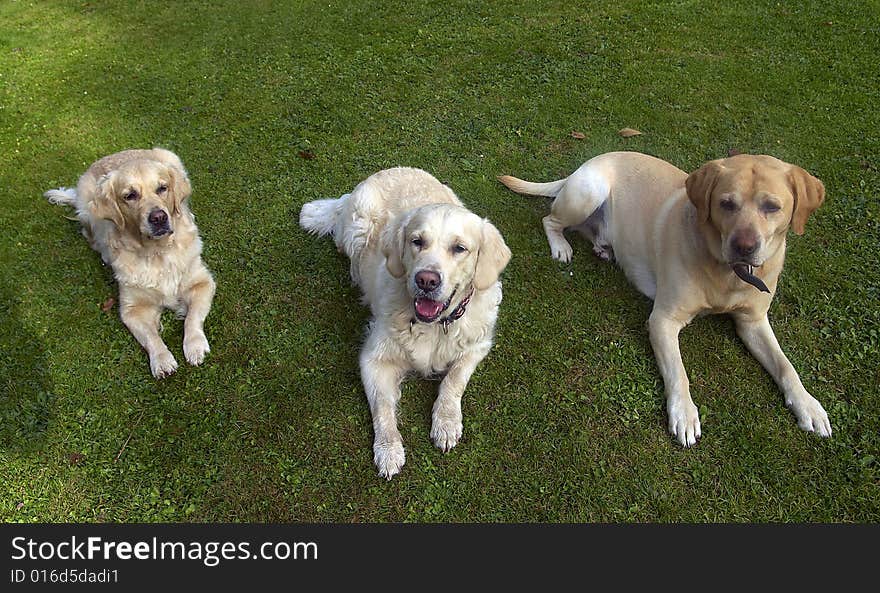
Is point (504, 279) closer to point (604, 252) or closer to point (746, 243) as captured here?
point (604, 252)

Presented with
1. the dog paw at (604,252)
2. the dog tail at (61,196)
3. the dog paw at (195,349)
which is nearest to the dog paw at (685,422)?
the dog paw at (604,252)

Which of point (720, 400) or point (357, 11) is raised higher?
point (357, 11)

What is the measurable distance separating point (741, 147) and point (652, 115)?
880 mm

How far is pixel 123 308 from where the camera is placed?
11.9 feet

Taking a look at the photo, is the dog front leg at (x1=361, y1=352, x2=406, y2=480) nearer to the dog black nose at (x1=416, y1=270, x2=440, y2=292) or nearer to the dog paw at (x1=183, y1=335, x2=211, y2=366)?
the dog black nose at (x1=416, y1=270, x2=440, y2=292)

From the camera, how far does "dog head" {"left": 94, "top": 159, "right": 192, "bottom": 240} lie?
3.40 metres

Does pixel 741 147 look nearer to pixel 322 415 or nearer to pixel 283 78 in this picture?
pixel 322 415

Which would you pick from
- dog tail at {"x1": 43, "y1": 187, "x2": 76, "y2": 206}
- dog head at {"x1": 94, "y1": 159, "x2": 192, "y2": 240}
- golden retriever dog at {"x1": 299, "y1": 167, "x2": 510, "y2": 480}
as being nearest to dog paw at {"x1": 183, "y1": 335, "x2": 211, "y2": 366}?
dog head at {"x1": 94, "y1": 159, "x2": 192, "y2": 240}

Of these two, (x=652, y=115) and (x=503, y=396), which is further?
(x=652, y=115)

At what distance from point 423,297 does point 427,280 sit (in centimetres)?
13

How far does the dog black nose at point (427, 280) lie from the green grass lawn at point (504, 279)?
2.94 feet

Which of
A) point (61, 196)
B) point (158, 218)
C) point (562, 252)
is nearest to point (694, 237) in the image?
point (562, 252)

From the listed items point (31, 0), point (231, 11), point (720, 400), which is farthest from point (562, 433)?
point (31, 0)

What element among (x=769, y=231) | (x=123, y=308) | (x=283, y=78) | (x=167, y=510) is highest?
A: (x=769, y=231)
